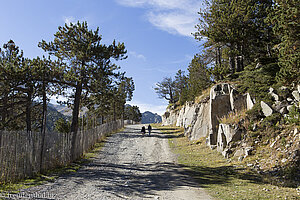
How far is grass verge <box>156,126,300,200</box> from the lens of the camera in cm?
736

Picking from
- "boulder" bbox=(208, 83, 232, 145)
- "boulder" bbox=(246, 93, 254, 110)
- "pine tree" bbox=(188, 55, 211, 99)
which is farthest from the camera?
"pine tree" bbox=(188, 55, 211, 99)

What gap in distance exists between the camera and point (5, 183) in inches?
339

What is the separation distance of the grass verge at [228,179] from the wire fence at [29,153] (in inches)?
289

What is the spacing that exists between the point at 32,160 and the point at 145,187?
18.3 feet

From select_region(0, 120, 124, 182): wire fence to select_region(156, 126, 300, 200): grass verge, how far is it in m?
7.35

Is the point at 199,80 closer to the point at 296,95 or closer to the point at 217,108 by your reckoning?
the point at 217,108

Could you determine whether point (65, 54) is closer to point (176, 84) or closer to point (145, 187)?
point (145, 187)

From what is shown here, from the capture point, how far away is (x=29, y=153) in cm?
1013

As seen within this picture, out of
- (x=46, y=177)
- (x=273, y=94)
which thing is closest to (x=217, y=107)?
(x=273, y=94)

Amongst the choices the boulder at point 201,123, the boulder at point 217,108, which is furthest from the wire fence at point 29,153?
the boulder at point 201,123

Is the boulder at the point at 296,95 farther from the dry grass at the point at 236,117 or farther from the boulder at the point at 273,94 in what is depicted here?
the dry grass at the point at 236,117

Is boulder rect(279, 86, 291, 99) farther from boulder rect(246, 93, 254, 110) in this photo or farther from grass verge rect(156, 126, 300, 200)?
grass verge rect(156, 126, 300, 200)

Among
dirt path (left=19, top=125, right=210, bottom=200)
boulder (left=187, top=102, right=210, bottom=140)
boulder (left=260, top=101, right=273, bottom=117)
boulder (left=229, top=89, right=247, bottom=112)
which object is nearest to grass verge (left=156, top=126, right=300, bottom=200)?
dirt path (left=19, top=125, right=210, bottom=200)

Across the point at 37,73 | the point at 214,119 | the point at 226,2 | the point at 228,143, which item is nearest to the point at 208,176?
the point at 228,143
